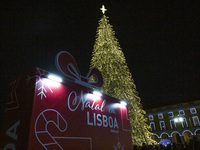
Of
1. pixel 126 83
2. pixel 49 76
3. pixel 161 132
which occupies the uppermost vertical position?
pixel 126 83

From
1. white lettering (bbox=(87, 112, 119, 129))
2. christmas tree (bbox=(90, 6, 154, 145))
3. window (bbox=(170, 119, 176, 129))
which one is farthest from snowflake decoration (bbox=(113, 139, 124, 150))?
window (bbox=(170, 119, 176, 129))

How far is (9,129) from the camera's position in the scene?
3.91m

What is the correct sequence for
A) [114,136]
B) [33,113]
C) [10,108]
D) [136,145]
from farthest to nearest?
[136,145], [114,136], [10,108], [33,113]

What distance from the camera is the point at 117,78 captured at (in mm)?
11875

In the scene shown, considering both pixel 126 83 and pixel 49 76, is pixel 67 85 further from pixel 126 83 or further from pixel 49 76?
pixel 126 83

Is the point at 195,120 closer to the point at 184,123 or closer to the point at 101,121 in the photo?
the point at 184,123

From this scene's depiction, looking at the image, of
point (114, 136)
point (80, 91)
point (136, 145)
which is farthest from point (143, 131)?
point (80, 91)

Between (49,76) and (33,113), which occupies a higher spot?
(49,76)

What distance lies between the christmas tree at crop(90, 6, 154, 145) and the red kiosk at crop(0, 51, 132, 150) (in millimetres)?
4957

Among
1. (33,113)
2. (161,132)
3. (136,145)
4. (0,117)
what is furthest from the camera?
(161,132)

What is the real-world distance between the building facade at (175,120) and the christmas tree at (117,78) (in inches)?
1515

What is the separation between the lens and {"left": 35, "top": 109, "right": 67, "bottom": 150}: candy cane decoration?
3693 mm

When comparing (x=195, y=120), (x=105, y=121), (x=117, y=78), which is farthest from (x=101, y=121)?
(x=195, y=120)

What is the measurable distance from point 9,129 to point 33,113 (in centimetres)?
90
